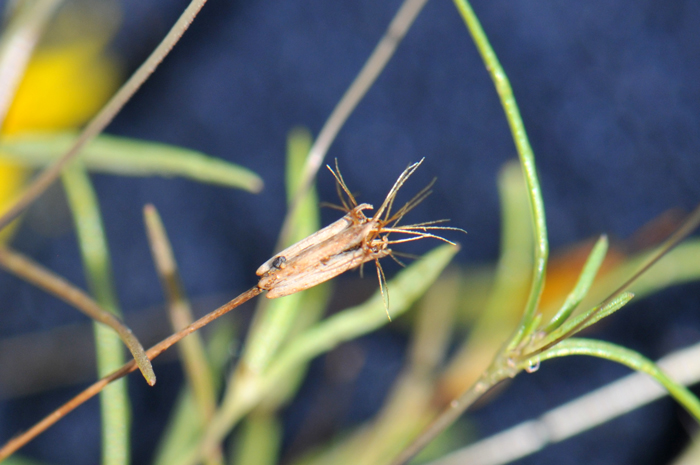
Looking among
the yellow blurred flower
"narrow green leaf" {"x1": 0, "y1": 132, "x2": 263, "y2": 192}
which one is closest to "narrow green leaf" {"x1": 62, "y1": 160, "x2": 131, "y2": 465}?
"narrow green leaf" {"x1": 0, "y1": 132, "x2": 263, "y2": 192}

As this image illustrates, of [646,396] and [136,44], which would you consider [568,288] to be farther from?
[136,44]

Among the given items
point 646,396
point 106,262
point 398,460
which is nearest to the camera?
point 398,460

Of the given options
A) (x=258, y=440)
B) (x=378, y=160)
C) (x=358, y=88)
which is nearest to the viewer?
(x=358, y=88)

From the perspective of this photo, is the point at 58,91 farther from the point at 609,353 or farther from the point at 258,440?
the point at 609,353

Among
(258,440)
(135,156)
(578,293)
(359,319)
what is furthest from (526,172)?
(258,440)

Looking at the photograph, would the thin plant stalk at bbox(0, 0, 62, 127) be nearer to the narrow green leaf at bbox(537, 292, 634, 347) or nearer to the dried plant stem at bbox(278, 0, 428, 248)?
the dried plant stem at bbox(278, 0, 428, 248)

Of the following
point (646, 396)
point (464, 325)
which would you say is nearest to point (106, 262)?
point (464, 325)
